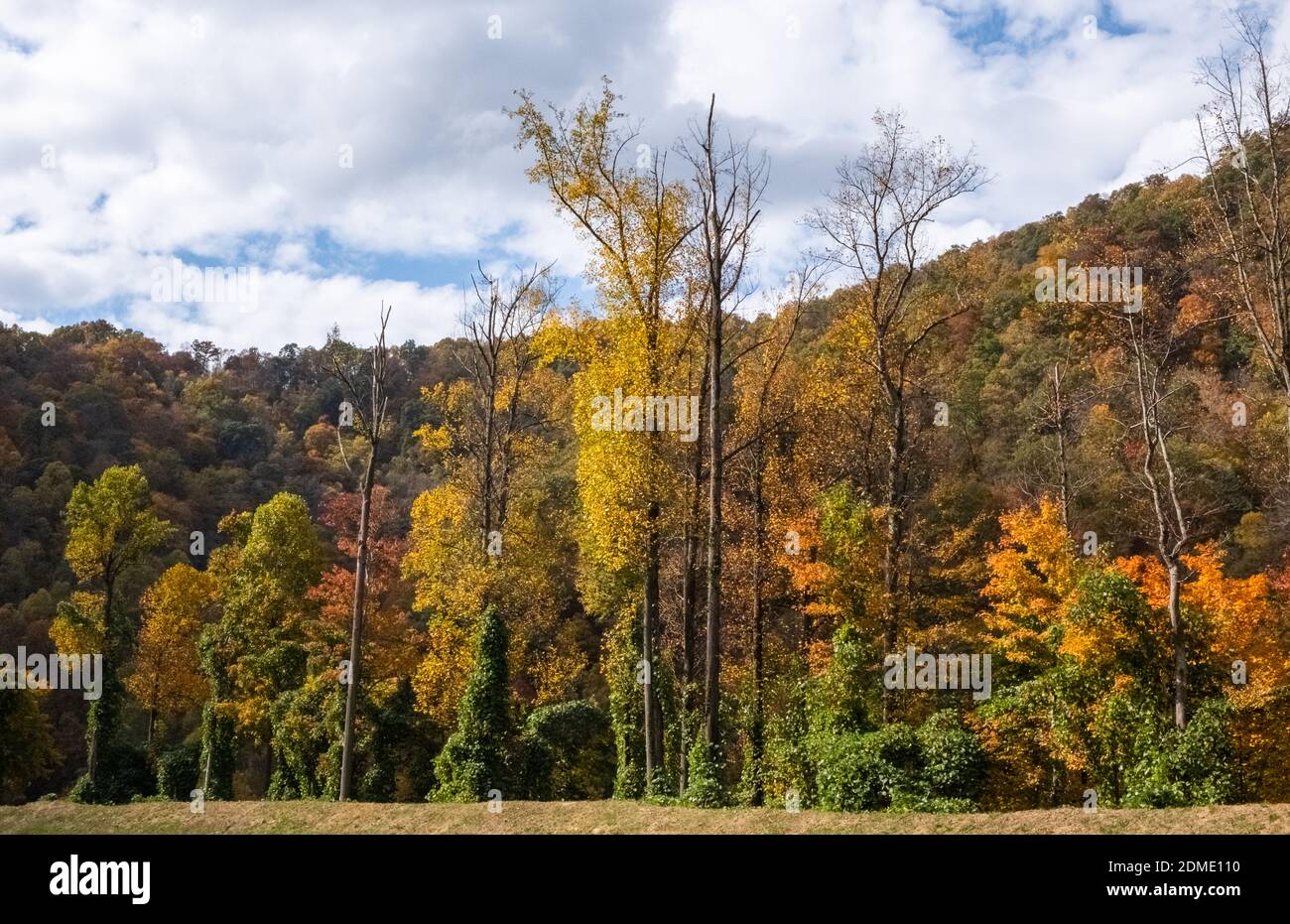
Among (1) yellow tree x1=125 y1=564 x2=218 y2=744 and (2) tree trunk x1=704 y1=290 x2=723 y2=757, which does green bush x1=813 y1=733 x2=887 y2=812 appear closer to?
(2) tree trunk x1=704 y1=290 x2=723 y2=757

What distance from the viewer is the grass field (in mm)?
10695

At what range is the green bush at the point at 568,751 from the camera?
25672 millimetres

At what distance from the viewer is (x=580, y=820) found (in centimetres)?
1404

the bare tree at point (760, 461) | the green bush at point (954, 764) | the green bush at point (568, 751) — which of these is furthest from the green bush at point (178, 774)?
the green bush at point (954, 764)

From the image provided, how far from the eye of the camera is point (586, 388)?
19172 mm

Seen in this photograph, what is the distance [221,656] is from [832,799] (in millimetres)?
21645

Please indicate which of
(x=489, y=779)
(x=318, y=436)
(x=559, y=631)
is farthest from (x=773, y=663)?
(x=318, y=436)

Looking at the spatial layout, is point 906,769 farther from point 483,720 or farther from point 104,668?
point 104,668

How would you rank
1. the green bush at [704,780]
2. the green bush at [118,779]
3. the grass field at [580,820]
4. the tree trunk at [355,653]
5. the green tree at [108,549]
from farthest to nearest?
the green tree at [108,549]
the green bush at [118,779]
the tree trunk at [355,653]
the green bush at [704,780]
the grass field at [580,820]

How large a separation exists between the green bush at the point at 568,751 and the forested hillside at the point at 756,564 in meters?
0.10

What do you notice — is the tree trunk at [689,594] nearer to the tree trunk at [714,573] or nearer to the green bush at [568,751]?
the tree trunk at [714,573]

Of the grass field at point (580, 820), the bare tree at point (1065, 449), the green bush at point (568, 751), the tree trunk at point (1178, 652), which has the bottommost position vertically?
the green bush at point (568, 751)

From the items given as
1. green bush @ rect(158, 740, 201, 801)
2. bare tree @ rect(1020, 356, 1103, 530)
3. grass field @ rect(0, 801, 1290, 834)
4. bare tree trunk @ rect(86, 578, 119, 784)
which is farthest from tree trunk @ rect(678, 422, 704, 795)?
bare tree trunk @ rect(86, 578, 119, 784)
